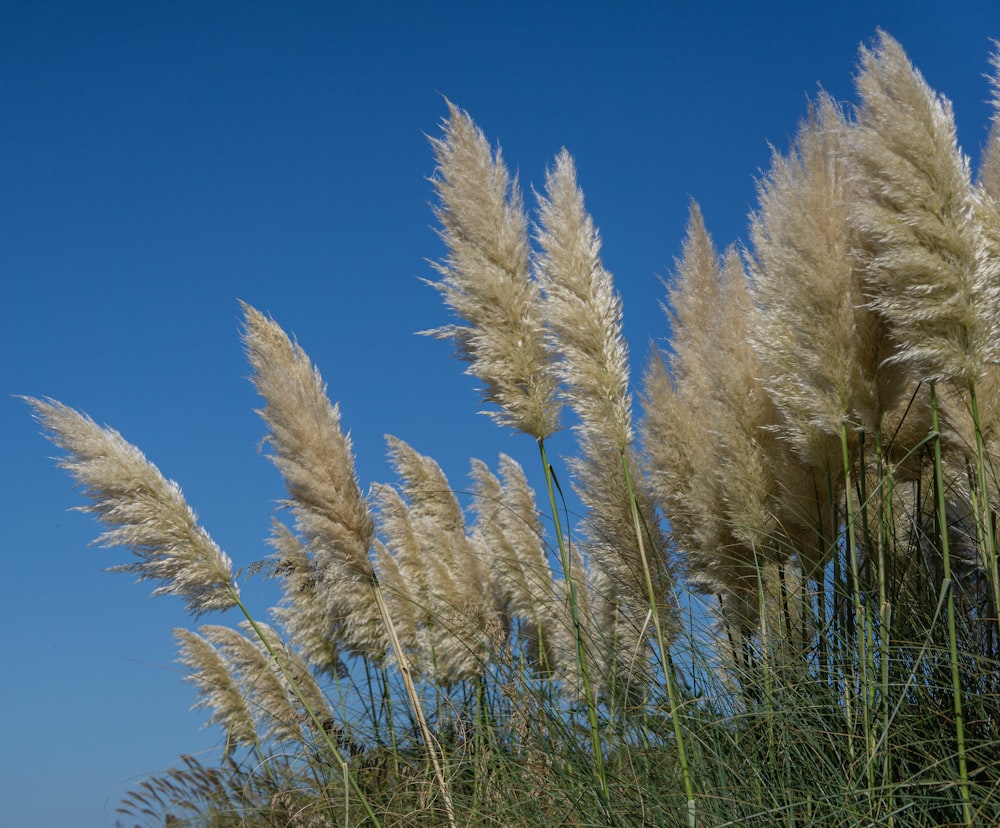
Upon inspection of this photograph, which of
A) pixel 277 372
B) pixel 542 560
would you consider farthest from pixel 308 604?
pixel 277 372

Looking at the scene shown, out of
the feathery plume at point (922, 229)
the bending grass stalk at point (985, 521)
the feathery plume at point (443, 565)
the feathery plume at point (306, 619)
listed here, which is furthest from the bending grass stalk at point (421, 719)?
the feathery plume at point (306, 619)

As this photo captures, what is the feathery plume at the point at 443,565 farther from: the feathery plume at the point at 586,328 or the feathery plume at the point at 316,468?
the feathery plume at the point at 586,328

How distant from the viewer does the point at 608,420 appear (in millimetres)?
3559

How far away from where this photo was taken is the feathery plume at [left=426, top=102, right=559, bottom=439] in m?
3.62

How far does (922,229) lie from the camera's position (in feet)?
10.4

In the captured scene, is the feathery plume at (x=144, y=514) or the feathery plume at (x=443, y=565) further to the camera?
the feathery plume at (x=443, y=565)

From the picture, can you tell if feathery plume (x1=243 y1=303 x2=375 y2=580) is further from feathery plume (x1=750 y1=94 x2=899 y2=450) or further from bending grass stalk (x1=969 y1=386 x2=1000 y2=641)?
bending grass stalk (x1=969 y1=386 x2=1000 y2=641)

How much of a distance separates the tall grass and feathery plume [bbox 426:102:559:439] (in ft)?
0.03

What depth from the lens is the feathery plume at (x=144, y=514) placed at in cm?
396

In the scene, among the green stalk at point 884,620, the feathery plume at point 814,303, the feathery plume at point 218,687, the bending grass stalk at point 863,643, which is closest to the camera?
the green stalk at point 884,620

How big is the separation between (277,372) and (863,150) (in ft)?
7.34

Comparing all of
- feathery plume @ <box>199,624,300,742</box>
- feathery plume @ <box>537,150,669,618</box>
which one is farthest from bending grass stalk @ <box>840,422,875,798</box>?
feathery plume @ <box>199,624,300,742</box>

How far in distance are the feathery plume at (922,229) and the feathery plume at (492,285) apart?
112 centimetres

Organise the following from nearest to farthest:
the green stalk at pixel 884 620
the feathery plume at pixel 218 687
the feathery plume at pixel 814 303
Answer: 1. the green stalk at pixel 884 620
2. the feathery plume at pixel 814 303
3. the feathery plume at pixel 218 687
